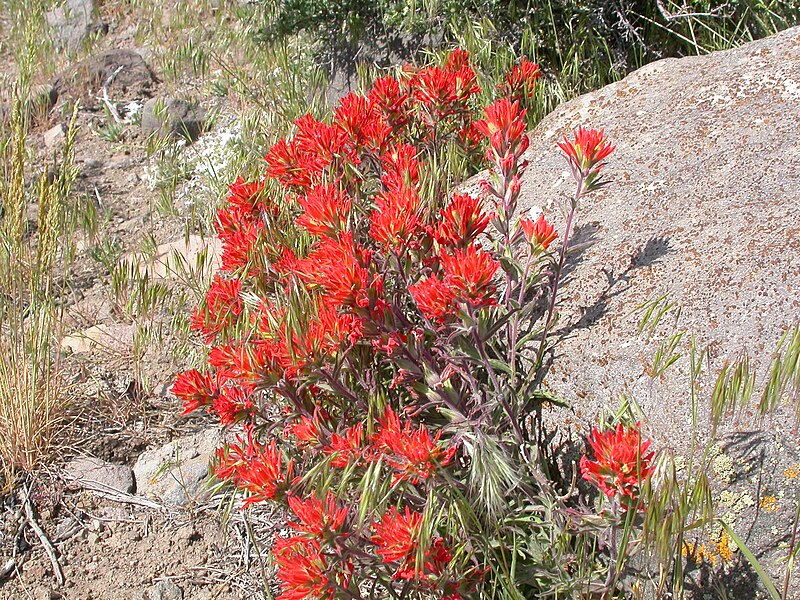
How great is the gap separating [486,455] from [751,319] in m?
0.78

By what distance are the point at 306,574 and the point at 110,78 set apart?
4811 mm

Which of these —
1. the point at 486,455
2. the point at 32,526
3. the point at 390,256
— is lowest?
the point at 32,526

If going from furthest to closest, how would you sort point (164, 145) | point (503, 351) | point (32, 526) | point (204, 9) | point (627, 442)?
point (204, 9) < point (164, 145) < point (32, 526) < point (503, 351) < point (627, 442)

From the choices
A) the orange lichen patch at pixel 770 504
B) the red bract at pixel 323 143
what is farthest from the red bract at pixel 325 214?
the orange lichen patch at pixel 770 504

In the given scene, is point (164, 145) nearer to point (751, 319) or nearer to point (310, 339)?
point (310, 339)

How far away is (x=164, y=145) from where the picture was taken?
4.55m

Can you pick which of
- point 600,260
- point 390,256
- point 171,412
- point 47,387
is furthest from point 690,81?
point 47,387

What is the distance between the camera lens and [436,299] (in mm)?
1726

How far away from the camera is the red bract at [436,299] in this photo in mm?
1710

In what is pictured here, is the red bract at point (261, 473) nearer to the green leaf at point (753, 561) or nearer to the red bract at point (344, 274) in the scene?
the red bract at point (344, 274)

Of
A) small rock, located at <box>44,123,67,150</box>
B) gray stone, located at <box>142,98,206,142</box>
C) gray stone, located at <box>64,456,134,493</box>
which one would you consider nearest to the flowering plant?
gray stone, located at <box>64,456,134,493</box>

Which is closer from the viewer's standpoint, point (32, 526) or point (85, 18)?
point (32, 526)

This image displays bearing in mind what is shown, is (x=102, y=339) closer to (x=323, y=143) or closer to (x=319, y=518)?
(x=323, y=143)

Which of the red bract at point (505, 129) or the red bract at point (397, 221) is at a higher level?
the red bract at point (505, 129)
